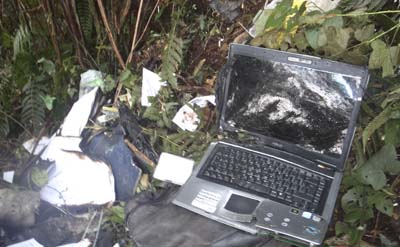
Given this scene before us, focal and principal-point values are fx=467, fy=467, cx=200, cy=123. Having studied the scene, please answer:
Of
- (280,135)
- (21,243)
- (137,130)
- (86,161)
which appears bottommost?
(21,243)

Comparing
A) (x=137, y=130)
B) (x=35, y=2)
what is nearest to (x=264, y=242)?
(x=137, y=130)

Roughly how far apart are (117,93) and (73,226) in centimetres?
48

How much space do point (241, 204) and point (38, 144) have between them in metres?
0.83

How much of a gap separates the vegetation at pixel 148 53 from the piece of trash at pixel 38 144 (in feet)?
0.09

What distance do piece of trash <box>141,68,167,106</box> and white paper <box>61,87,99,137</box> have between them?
0.19 m

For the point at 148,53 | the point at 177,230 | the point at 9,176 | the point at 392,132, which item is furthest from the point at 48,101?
the point at 392,132

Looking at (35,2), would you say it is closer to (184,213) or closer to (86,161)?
(86,161)

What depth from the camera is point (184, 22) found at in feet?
5.28

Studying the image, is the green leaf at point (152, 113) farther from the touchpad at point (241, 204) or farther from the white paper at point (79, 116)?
the touchpad at point (241, 204)

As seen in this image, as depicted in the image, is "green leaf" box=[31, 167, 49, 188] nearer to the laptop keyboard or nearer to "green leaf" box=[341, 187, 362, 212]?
the laptop keyboard

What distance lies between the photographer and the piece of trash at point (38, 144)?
162cm

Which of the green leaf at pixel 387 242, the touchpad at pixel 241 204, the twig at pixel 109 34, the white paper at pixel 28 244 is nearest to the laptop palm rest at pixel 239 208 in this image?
the touchpad at pixel 241 204

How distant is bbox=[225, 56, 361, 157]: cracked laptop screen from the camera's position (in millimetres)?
1140

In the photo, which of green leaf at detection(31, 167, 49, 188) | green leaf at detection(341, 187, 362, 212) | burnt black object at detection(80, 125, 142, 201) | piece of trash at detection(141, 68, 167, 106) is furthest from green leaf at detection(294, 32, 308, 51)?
green leaf at detection(31, 167, 49, 188)
